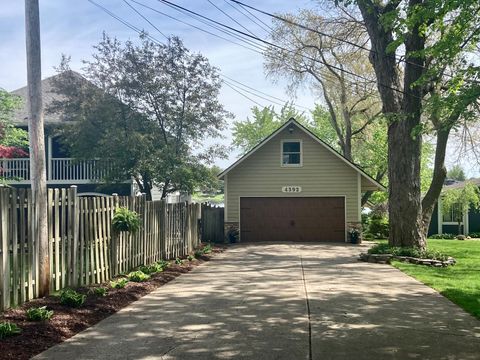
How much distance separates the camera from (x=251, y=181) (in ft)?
72.6

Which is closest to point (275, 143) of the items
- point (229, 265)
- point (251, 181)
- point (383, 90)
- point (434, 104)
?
point (251, 181)

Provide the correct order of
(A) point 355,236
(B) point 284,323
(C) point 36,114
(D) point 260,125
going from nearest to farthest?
(B) point 284,323
(C) point 36,114
(A) point 355,236
(D) point 260,125

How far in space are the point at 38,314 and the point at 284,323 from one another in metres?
3.15

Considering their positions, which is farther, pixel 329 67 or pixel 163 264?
pixel 329 67

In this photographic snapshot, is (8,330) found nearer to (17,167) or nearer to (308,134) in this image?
(308,134)

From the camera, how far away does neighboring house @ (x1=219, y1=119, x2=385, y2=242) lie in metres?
21.9

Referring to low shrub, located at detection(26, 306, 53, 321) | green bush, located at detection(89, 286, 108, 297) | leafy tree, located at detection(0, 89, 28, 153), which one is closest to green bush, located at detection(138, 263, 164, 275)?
green bush, located at detection(89, 286, 108, 297)

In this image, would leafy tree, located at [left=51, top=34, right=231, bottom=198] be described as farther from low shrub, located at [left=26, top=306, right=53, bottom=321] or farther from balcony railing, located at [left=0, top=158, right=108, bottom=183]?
low shrub, located at [left=26, top=306, right=53, bottom=321]

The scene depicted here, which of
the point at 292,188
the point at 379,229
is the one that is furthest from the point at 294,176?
the point at 379,229

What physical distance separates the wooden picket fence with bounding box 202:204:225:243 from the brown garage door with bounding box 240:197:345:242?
40.0 inches

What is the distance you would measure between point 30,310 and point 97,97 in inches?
582

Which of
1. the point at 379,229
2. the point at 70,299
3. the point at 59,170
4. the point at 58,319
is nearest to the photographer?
the point at 58,319

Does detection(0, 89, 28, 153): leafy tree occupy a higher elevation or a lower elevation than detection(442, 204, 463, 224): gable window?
higher

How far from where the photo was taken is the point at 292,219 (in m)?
22.0
